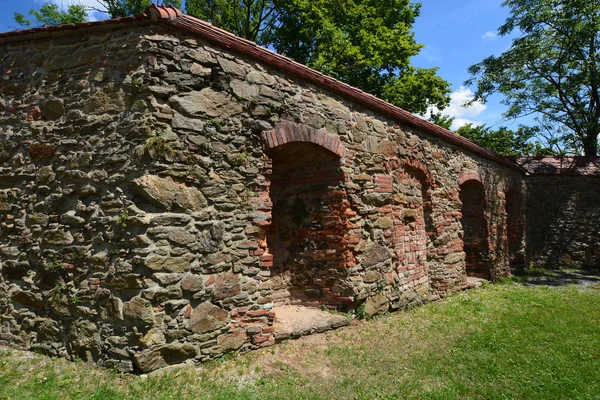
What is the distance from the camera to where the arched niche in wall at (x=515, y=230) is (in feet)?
38.1

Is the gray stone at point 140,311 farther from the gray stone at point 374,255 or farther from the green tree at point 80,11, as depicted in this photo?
the green tree at point 80,11

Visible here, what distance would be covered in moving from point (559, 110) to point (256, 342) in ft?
59.0

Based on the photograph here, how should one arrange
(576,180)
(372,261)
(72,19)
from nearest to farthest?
(372,261) → (576,180) → (72,19)

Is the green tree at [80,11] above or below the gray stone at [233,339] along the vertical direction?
above

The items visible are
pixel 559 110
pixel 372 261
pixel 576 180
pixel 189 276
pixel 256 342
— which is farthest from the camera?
pixel 559 110

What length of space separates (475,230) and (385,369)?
22.8 ft

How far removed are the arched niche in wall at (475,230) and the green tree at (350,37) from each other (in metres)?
5.64

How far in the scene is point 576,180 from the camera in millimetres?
12172

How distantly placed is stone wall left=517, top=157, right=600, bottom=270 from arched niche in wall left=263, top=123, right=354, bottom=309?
9977mm

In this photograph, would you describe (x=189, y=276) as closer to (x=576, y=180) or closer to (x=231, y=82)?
(x=231, y=82)

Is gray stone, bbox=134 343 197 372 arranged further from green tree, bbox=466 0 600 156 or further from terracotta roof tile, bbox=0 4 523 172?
green tree, bbox=466 0 600 156

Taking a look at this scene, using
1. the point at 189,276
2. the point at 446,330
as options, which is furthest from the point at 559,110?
the point at 189,276

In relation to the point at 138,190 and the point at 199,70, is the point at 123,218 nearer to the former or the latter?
the point at 138,190

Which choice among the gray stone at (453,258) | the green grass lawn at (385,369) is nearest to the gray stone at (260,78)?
the green grass lawn at (385,369)
